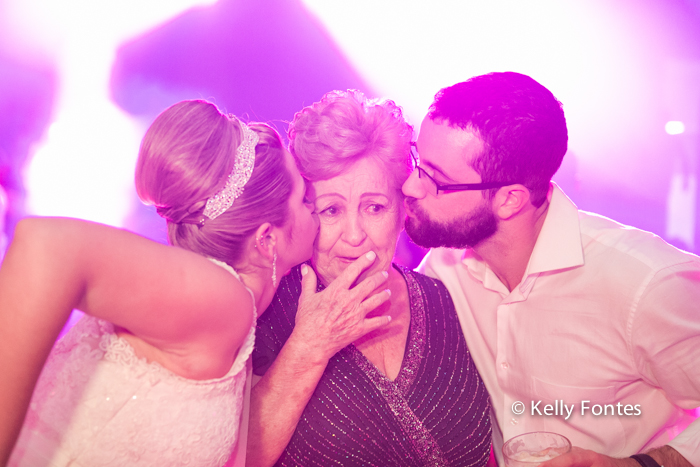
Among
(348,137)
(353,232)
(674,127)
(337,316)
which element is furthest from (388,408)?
(674,127)

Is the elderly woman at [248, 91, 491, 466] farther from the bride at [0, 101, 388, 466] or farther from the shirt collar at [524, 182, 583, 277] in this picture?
the shirt collar at [524, 182, 583, 277]

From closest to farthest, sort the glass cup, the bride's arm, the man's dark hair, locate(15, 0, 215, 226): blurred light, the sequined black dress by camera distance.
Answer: the bride's arm, the glass cup, the sequined black dress, the man's dark hair, locate(15, 0, 215, 226): blurred light

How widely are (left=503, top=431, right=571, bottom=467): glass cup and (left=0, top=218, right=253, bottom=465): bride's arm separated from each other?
2.95 feet

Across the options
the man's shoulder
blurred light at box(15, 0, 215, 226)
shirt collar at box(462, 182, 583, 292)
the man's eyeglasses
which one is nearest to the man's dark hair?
the man's eyeglasses

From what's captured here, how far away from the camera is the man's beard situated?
1979 millimetres

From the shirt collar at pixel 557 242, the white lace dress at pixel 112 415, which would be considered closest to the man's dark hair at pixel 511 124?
the shirt collar at pixel 557 242

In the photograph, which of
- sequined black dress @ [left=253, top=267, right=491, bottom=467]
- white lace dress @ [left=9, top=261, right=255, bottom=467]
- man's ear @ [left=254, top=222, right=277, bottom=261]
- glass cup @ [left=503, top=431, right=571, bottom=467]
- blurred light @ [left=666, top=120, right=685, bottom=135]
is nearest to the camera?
white lace dress @ [left=9, top=261, right=255, bottom=467]

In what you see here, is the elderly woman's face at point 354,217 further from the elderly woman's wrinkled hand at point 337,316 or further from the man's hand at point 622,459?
the man's hand at point 622,459

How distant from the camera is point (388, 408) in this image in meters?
1.81

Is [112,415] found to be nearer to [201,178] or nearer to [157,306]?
[157,306]

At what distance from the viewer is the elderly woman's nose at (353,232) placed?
1909 mm

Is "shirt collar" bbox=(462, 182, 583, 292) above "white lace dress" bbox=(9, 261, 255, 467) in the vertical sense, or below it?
above

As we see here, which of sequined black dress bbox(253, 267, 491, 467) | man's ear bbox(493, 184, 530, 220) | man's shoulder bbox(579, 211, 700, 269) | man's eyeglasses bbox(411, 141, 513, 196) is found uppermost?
man's eyeglasses bbox(411, 141, 513, 196)

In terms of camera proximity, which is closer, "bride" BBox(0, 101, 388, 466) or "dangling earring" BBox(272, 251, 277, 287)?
"bride" BBox(0, 101, 388, 466)
